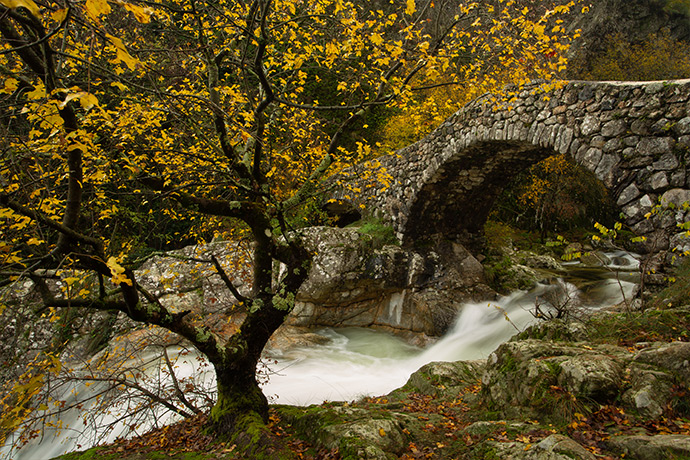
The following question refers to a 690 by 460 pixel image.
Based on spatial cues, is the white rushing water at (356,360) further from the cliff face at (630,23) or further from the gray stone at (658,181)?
the cliff face at (630,23)

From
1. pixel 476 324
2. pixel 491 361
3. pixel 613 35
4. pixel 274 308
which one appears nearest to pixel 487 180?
pixel 476 324

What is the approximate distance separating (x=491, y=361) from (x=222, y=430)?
256 centimetres

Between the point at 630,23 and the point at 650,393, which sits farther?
the point at 630,23

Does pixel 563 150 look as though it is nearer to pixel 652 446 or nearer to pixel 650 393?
pixel 650 393

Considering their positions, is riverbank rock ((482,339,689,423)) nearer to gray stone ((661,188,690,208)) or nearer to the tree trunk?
the tree trunk

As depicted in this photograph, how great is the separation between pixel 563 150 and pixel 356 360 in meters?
5.22

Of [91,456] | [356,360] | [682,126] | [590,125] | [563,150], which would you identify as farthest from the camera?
[356,360]

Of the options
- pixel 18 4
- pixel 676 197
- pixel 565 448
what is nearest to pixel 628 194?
pixel 676 197

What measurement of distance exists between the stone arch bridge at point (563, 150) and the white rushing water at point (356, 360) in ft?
5.23

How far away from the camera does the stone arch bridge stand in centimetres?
511

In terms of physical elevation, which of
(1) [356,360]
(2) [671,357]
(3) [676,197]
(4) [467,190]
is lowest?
(1) [356,360]

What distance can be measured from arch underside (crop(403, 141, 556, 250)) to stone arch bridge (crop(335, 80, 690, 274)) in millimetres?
28

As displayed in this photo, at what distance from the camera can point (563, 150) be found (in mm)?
6246

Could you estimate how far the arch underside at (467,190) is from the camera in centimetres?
831
